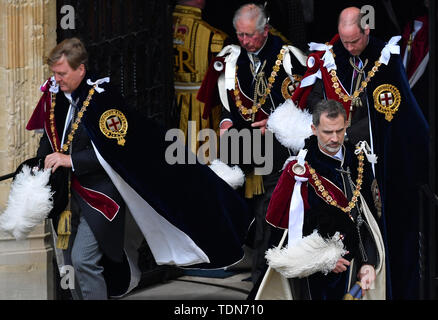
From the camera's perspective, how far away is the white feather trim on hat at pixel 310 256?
728 centimetres

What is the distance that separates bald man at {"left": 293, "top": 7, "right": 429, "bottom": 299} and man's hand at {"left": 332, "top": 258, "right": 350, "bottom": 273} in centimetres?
106

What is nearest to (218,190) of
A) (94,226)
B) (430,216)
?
(94,226)

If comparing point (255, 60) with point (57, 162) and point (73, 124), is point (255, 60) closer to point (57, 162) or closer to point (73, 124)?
point (73, 124)

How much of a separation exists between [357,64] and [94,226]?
216 centimetres

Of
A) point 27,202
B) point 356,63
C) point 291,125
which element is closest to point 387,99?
point 356,63

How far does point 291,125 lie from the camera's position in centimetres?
896

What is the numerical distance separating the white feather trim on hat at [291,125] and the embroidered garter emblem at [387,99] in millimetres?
487

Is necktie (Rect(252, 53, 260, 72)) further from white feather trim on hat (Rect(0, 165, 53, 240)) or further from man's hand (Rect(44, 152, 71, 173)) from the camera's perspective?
white feather trim on hat (Rect(0, 165, 53, 240))

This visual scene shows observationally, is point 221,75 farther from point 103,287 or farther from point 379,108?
point 103,287

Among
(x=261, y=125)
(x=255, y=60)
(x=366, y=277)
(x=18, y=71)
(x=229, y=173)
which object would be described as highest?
(x=255, y=60)

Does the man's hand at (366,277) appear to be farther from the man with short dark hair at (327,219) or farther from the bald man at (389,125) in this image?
the bald man at (389,125)

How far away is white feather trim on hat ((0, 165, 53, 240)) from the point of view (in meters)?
8.18

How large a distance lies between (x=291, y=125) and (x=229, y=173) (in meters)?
0.58

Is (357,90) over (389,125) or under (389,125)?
over
